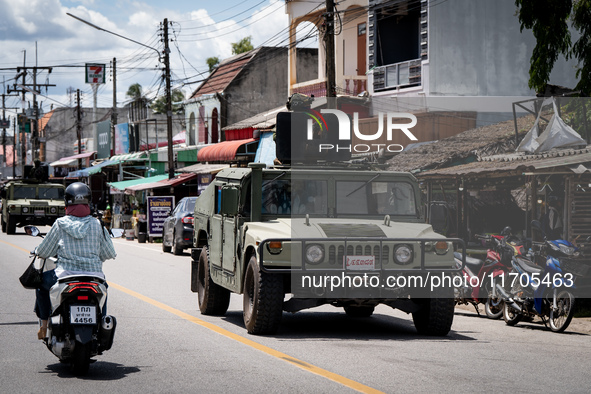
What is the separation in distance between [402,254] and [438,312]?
0.93 m

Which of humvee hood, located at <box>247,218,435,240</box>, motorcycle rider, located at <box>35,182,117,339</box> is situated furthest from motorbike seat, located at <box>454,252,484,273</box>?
motorcycle rider, located at <box>35,182,117,339</box>

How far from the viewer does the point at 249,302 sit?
10898mm

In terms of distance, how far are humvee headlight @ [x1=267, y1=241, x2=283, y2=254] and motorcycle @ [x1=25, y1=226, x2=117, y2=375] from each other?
273 centimetres

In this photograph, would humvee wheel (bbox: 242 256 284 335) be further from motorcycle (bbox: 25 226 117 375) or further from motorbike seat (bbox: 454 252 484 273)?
motorbike seat (bbox: 454 252 484 273)

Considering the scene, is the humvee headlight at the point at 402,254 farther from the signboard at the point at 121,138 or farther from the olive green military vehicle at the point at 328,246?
the signboard at the point at 121,138

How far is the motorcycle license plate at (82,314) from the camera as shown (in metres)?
7.67

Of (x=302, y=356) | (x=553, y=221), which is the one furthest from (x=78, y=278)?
(x=553, y=221)

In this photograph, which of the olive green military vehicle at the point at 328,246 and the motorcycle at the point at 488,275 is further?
the motorcycle at the point at 488,275

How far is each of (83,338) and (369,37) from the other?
25867 millimetres

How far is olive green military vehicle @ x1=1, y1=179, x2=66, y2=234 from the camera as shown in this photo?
39625 millimetres

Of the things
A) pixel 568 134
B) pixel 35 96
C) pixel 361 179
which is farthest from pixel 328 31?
pixel 35 96

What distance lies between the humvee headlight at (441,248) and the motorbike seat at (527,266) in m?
2.27

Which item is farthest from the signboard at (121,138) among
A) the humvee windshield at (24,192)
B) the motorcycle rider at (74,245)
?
the motorcycle rider at (74,245)

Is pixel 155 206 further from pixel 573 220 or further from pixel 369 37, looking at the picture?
pixel 573 220
